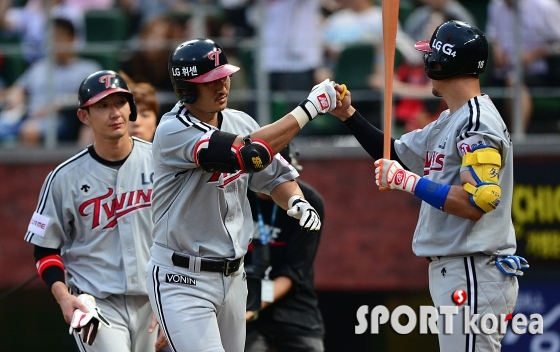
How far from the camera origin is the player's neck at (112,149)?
5281 millimetres

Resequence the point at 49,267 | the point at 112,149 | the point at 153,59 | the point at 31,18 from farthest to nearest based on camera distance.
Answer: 1. the point at 31,18
2. the point at 153,59
3. the point at 112,149
4. the point at 49,267

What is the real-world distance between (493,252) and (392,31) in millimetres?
1246

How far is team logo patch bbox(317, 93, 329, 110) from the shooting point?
4.41 meters

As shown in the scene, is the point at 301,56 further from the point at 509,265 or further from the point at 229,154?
the point at 509,265

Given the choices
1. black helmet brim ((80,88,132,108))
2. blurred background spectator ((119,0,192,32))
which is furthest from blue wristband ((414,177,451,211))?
blurred background spectator ((119,0,192,32))

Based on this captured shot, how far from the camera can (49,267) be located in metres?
5.09

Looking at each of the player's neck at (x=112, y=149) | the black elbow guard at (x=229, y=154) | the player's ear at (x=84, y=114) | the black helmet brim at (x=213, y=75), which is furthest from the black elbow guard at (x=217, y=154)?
the player's ear at (x=84, y=114)

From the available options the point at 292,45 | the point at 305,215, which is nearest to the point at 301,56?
the point at 292,45

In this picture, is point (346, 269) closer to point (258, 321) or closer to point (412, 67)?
point (412, 67)

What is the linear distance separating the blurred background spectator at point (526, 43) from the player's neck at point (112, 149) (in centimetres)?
400

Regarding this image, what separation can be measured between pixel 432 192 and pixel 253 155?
0.82 meters

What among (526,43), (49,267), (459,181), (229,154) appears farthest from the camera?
(526,43)

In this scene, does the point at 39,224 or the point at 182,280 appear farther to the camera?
the point at 39,224

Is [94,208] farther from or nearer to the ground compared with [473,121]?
nearer to the ground
